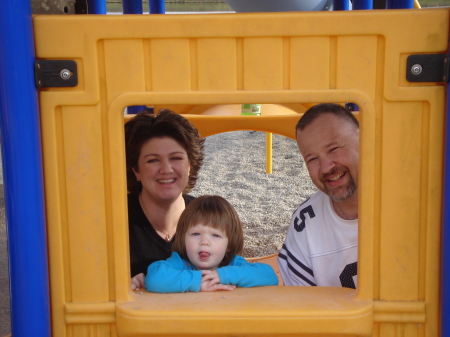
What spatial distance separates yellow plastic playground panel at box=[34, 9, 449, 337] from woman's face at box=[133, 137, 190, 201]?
75cm

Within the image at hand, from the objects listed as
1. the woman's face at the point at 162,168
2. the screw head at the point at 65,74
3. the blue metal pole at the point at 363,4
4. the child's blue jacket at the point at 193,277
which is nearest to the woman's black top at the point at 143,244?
the woman's face at the point at 162,168

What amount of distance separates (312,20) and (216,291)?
2.26 ft

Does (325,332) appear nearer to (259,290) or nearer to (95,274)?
(259,290)

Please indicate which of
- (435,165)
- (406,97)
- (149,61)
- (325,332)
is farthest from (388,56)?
(325,332)

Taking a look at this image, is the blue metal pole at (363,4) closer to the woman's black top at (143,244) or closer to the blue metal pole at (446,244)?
the woman's black top at (143,244)

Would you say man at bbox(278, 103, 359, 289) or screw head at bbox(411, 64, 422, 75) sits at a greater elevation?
screw head at bbox(411, 64, 422, 75)

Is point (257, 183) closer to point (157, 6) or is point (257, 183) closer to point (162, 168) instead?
point (157, 6)

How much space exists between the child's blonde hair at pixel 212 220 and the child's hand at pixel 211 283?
0.22 m

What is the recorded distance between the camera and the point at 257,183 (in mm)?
5645

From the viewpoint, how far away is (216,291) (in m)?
1.28

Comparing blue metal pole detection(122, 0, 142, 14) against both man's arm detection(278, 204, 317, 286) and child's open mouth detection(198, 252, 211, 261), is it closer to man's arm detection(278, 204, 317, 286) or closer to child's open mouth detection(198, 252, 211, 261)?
man's arm detection(278, 204, 317, 286)

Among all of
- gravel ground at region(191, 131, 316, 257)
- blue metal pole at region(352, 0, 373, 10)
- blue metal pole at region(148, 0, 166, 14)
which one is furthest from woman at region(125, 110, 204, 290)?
gravel ground at region(191, 131, 316, 257)

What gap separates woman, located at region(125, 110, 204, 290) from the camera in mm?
1849

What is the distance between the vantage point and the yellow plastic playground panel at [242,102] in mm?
1042
